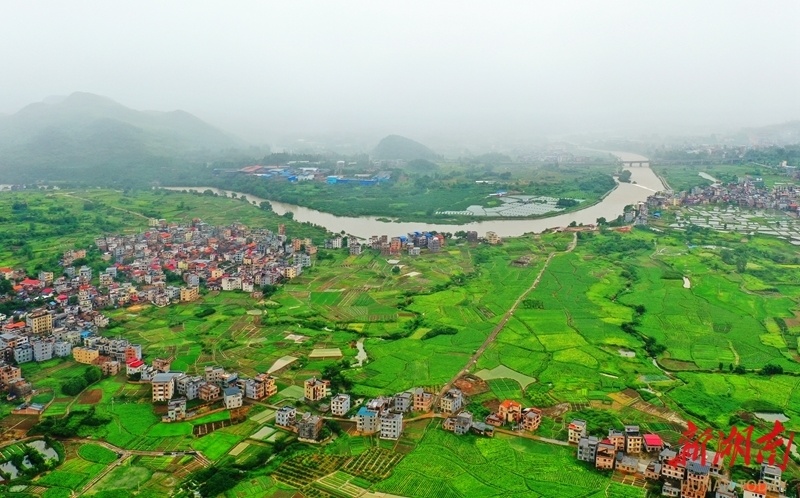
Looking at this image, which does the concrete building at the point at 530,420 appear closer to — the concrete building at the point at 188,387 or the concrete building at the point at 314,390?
the concrete building at the point at 314,390

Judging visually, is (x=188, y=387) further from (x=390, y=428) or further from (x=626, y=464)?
(x=626, y=464)

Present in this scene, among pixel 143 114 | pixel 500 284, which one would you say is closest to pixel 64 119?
pixel 143 114

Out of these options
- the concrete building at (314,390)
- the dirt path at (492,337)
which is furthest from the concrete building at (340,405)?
the dirt path at (492,337)

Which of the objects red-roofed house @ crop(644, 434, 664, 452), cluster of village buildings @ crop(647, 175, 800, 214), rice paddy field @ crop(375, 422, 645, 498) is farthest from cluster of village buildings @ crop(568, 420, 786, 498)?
cluster of village buildings @ crop(647, 175, 800, 214)

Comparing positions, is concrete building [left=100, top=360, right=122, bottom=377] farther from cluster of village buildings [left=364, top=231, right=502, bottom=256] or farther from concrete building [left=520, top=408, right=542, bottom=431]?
cluster of village buildings [left=364, top=231, right=502, bottom=256]

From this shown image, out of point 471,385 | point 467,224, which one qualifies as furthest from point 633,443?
point 467,224

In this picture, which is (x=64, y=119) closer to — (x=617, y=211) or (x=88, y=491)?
(x=617, y=211)

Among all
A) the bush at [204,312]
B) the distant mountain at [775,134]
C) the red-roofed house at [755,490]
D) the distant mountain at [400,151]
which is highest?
the distant mountain at [775,134]
